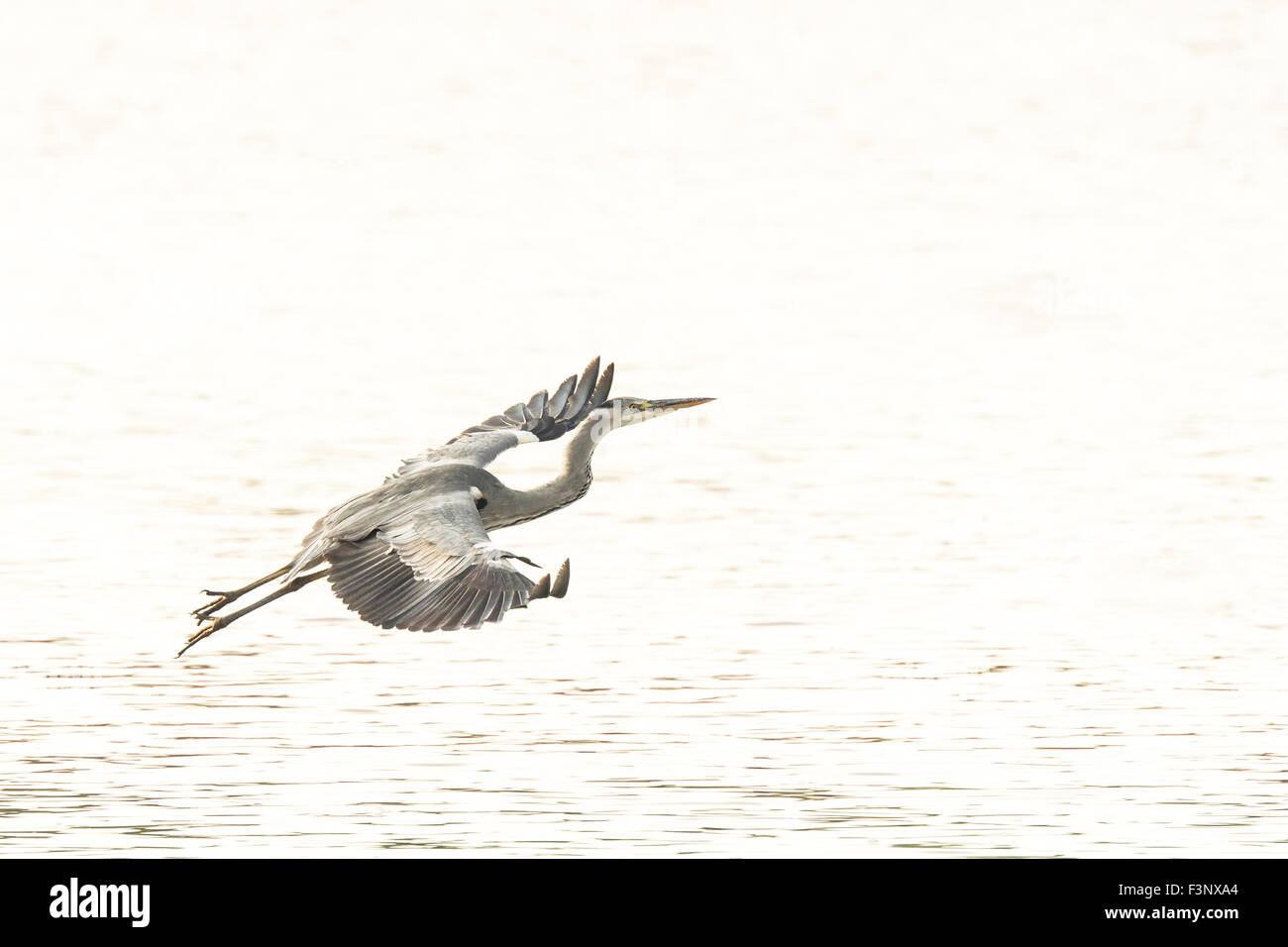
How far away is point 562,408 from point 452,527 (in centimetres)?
318

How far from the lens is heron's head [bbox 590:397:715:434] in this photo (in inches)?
570

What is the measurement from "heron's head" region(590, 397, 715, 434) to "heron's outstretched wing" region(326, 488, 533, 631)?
234cm

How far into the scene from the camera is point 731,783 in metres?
11.6

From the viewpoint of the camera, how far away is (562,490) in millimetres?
13945

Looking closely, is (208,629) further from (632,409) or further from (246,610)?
(632,409)

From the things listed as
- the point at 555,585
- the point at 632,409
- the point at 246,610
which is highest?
the point at 555,585

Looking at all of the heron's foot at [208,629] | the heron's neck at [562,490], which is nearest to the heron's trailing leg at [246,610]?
the heron's foot at [208,629]

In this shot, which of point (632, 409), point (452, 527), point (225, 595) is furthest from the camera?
point (632, 409)

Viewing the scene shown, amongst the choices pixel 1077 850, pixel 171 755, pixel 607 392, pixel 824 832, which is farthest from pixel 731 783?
pixel 607 392

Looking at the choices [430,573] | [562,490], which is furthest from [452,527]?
[562,490]

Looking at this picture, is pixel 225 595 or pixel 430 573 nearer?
pixel 430 573

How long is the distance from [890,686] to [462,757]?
121 inches

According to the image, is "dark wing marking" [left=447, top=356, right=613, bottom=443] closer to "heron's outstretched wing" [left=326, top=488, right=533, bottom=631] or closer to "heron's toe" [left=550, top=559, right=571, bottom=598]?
"heron's outstretched wing" [left=326, top=488, right=533, bottom=631]

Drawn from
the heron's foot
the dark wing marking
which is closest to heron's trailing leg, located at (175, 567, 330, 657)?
the heron's foot
